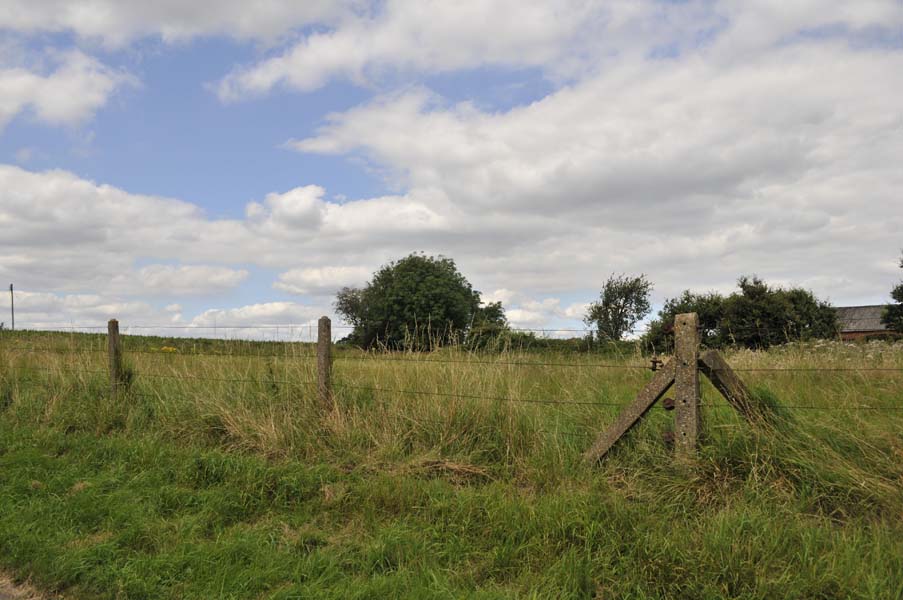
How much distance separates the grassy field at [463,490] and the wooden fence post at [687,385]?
167 mm

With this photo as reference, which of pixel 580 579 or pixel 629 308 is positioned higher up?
pixel 629 308

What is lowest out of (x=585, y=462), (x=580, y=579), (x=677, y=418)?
(x=580, y=579)

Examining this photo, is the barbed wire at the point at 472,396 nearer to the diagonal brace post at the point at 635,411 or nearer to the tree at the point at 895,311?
the diagonal brace post at the point at 635,411

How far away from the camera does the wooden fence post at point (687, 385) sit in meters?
5.32

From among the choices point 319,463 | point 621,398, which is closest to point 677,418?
point 621,398

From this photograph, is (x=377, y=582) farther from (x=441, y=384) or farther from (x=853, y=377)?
(x=853, y=377)

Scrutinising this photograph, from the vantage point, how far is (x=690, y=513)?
187 inches

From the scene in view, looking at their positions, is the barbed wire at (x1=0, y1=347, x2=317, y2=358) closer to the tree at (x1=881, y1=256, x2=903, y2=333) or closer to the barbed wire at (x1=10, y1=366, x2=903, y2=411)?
the barbed wire at (x1=10, y1=366, x2=903, y2=411)

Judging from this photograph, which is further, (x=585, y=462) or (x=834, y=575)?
(x=585, y=462)

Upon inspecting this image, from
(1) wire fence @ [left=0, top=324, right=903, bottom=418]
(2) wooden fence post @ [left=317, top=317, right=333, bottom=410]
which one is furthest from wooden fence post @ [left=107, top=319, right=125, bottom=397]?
(2) wooden fence post @ [left=317, top=317, right=333, bottom=410]

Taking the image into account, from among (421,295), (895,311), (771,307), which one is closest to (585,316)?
(421,295)

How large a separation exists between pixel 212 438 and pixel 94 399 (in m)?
3.08

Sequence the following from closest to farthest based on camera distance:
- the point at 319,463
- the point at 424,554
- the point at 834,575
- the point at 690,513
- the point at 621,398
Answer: the point at 834,575, the point at 424,554, the point at 690,513, the point at 319,463, the point at 621,398

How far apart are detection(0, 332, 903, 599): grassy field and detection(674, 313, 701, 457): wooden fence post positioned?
6.6 inches
